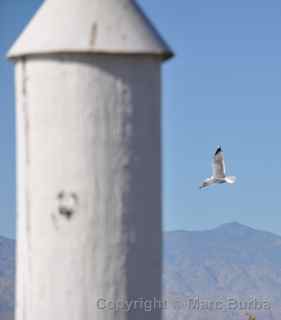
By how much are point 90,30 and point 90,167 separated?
0.47 meters

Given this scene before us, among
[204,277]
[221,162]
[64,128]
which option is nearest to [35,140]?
[64,128]

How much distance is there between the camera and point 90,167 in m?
4.45

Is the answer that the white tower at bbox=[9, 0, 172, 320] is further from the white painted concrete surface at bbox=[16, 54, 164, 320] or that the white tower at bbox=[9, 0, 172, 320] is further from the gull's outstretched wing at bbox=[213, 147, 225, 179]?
the gull's outstretched wing at bbox=[213, 147, 225, 179]

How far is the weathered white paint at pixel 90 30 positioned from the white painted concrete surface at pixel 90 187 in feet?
0.14

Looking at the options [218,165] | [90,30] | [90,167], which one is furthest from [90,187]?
[218,165]

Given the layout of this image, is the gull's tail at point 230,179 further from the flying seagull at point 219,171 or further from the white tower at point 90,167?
the white tower at point 90,167

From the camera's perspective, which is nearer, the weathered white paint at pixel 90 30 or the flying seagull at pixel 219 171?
the weathered white paint at pixel 90 30

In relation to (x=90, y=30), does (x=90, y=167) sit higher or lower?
lower

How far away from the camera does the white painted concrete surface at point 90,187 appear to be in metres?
4.45

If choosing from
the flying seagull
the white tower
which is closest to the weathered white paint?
the white tower

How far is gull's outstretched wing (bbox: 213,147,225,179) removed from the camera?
980 inches

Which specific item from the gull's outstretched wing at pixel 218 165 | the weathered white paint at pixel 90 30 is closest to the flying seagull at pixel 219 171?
the gull's outstretched wing at pixel 218 165

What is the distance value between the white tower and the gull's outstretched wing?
20.1 m

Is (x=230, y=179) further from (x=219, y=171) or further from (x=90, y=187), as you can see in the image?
(x=90, y=187)
